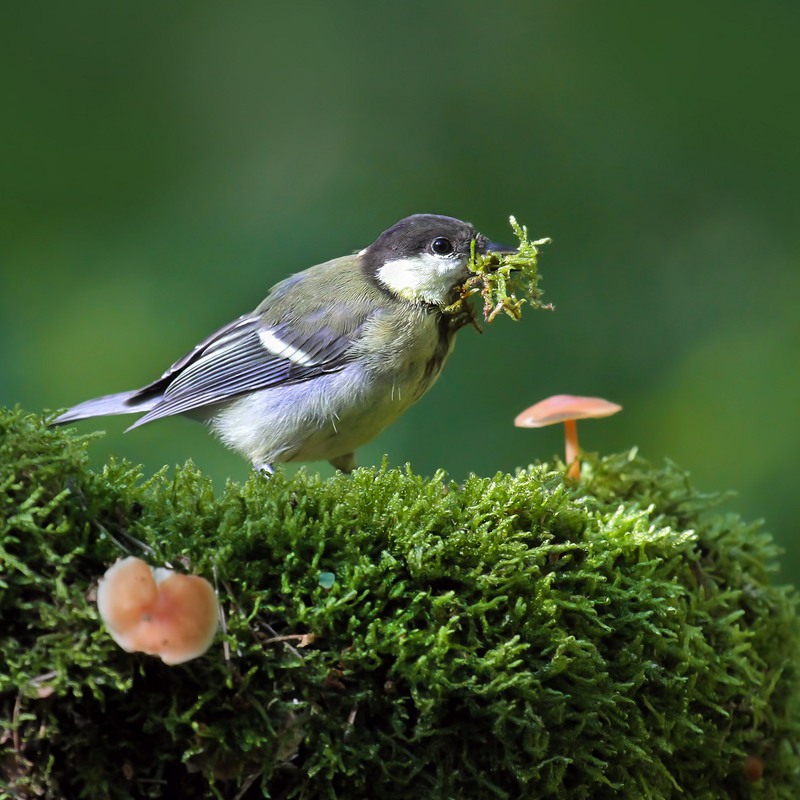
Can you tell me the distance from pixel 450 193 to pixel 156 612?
12.6ft

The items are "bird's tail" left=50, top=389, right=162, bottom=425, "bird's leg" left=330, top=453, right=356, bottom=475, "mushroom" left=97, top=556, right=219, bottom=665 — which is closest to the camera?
"mushroom" left=97, top=556, right=219, bottom=665

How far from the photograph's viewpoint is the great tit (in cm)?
253

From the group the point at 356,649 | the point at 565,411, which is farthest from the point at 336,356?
the point at 356,649

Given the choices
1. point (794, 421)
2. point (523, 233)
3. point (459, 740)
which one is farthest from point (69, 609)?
point (794, 421)

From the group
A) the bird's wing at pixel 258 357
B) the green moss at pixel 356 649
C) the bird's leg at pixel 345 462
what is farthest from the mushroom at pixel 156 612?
the bird's leg at pixel 345 462

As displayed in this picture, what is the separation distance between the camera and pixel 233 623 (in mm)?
1371

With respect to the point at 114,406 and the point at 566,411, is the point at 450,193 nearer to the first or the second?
the point at 114,406

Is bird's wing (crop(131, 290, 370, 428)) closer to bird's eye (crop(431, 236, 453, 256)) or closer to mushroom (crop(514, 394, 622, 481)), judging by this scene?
bird's eye (crop(431, 236, 453, 256))

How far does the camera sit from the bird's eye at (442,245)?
101 inches

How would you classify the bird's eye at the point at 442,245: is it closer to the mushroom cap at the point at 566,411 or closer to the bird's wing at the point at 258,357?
the bird's wing at the point at 258,357

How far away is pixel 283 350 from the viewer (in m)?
2.65

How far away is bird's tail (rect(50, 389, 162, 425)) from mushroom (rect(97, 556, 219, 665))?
159cm

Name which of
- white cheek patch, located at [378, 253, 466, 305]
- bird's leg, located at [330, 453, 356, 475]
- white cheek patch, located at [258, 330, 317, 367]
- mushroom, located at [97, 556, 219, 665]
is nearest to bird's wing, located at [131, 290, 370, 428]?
white cheek patch, located at [258, 330, 317, 367]

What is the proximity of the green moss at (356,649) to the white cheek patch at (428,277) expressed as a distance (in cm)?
88
